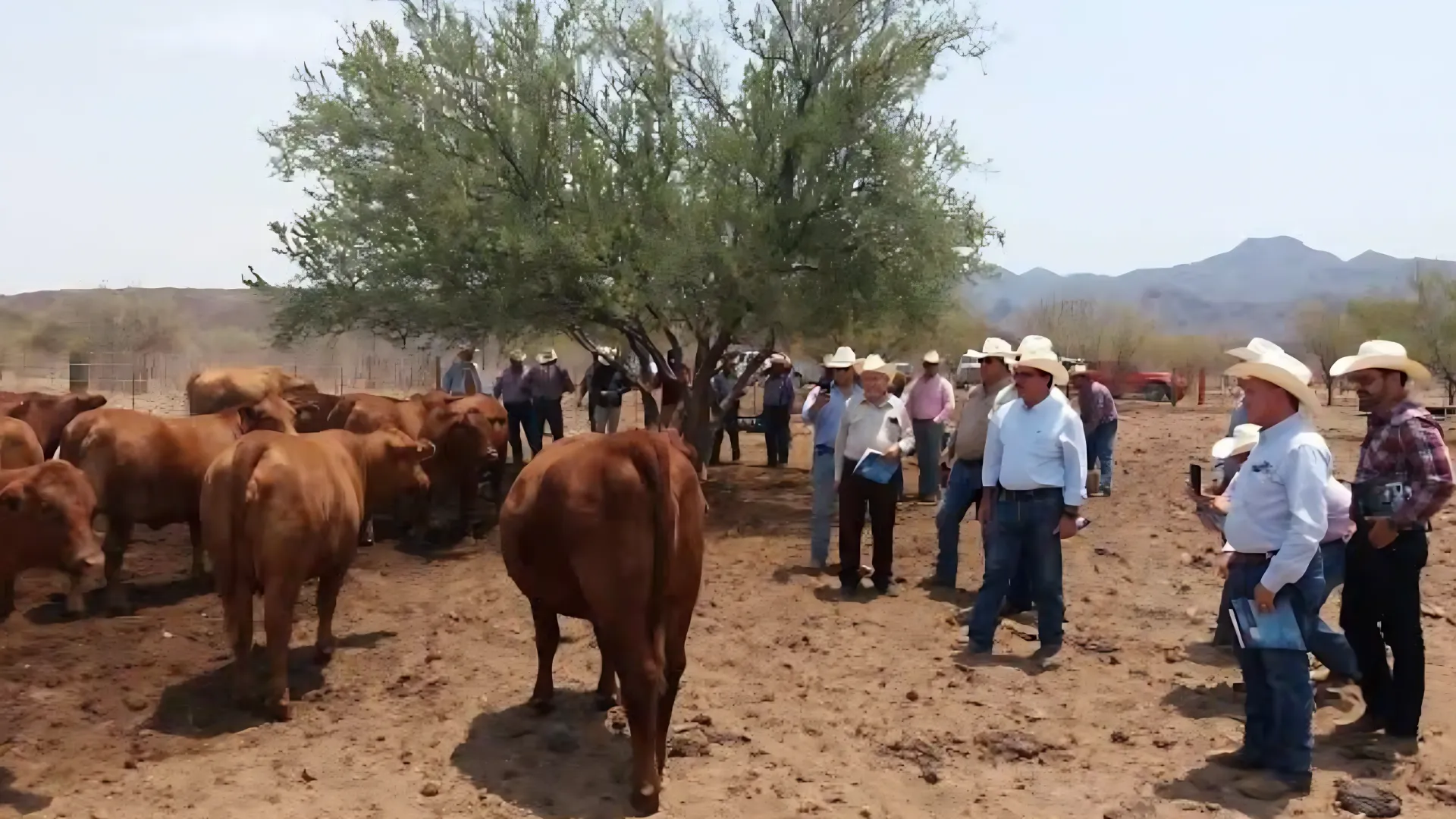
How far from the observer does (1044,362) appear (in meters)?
7.44

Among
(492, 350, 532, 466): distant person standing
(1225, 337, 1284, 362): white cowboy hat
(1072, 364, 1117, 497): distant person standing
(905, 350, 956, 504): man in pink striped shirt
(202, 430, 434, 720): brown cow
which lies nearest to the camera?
(1225, 337, 1284, 362): white cowboy hat

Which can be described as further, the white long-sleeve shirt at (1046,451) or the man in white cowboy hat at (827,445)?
the man in white cowboy hat at (827,445)

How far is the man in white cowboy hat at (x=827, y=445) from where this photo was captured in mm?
10227

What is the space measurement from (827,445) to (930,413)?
3381 millimetres

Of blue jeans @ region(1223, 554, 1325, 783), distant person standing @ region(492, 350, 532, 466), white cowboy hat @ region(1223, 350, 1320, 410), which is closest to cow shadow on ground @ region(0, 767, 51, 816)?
blue jeans @ region(1223, 554, 1325, 783)

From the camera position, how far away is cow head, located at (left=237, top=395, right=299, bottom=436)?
10078 mm

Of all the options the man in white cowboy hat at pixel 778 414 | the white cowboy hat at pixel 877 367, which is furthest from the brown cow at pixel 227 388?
the white cowboy hat at pixel 877 367

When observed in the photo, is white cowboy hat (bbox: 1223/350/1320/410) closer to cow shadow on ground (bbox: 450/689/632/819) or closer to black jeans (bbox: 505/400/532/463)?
cow shadow on ground (bbox: 450/689/632/819)

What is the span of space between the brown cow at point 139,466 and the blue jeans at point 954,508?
5.72 metres

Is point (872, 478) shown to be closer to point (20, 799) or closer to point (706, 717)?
point (706, 717)

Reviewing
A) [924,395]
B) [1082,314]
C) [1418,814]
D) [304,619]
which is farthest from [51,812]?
[1082,314]

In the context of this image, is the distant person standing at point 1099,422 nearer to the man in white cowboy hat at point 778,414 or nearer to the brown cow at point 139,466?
the man in white cowboy hat at point 778,414

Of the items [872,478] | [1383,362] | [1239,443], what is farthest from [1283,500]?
[872,478]

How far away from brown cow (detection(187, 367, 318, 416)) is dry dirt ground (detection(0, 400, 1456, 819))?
5.79 meters
